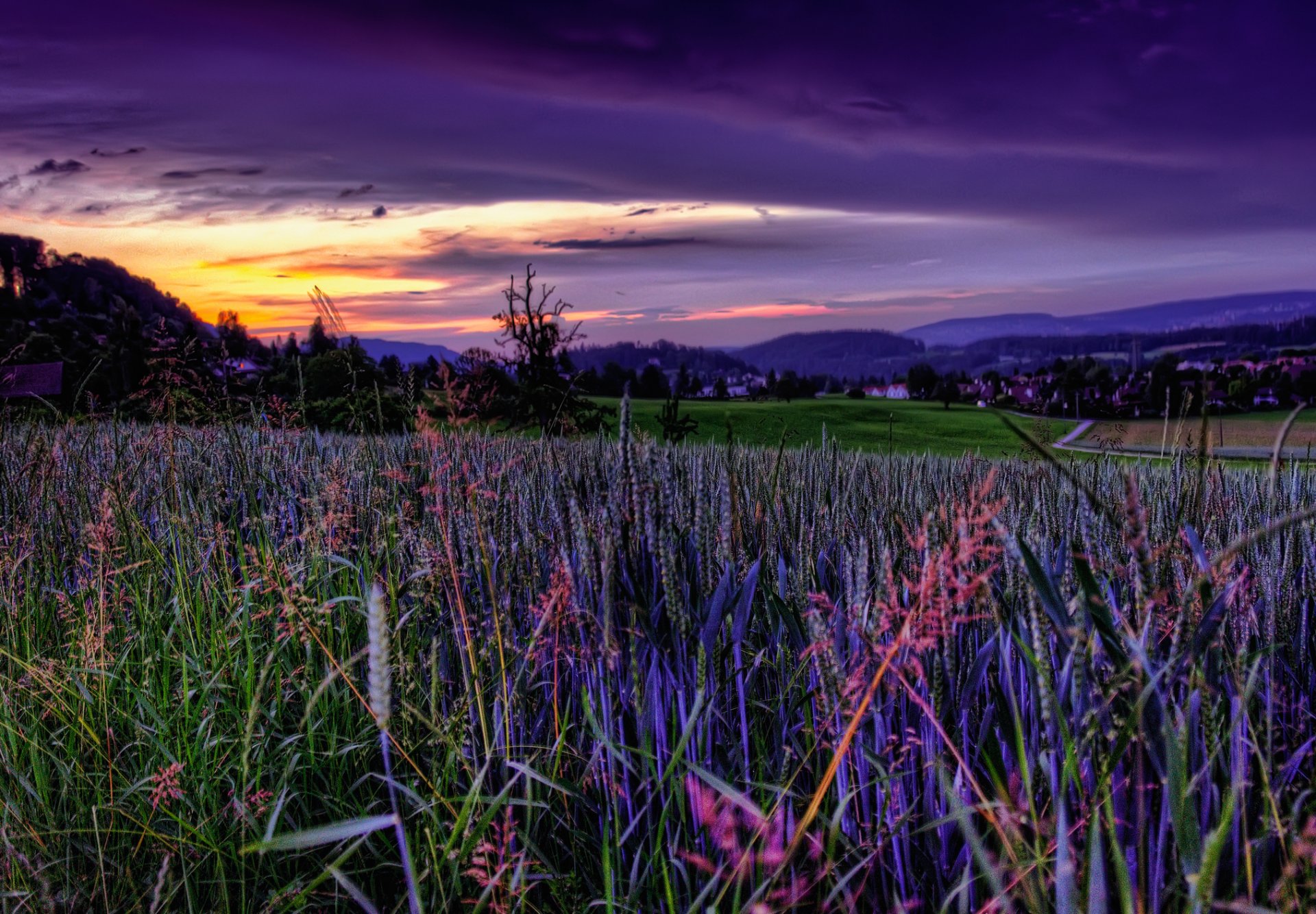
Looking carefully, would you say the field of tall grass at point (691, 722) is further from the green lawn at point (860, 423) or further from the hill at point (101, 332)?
the green lawn at point (860, 423)

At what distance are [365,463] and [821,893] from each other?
14.4ft

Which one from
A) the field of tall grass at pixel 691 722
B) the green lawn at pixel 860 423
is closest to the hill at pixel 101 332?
the field of tall grass at pixel 691 722

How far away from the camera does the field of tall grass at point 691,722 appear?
1419 mm

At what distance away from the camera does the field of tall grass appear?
1.42 meters

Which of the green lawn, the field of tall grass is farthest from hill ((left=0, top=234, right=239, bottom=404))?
the green lawn

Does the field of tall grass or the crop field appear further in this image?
the crop field

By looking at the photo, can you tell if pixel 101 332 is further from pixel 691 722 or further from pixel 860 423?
pixel 691 722

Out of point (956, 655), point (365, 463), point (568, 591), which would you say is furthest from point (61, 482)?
point (956, 655)

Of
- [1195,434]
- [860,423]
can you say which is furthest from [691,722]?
[860,423]

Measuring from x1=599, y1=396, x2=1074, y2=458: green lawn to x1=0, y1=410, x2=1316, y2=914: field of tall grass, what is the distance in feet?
54.8

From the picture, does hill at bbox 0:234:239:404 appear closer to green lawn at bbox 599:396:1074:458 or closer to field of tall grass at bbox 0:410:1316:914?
field of tall grass at bbox 0:410:1316:914

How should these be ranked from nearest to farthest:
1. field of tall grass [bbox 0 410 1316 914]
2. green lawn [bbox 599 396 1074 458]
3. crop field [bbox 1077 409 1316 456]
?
field of tall grass [bbox 0 410 1316 914] < crop field [bbox 1077 409 1316 456] < green lawn [bbox 599 396 1074 458]

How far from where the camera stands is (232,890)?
2.32 metres

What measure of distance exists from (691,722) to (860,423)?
3244cm
